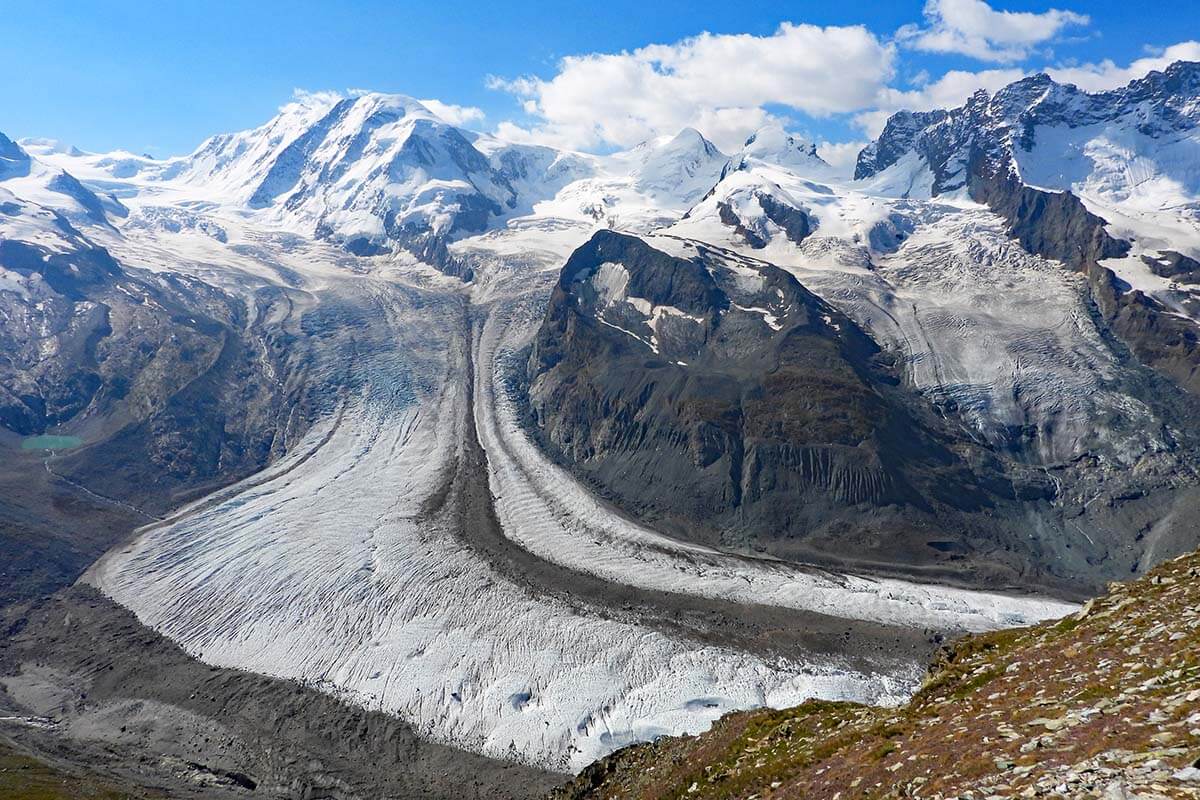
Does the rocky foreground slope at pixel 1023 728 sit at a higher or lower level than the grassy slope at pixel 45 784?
higher

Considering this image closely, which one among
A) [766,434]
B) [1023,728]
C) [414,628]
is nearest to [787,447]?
[766,434]

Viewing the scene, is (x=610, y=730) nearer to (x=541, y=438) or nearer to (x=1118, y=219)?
(x=541, y=438)

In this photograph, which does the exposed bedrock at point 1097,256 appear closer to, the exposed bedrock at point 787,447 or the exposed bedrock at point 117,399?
the exposed bedrock at point 787,447

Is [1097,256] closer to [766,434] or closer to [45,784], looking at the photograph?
[766,434]

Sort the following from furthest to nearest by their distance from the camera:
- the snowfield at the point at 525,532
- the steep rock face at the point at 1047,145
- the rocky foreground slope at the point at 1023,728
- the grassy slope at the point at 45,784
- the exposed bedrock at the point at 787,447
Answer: the steep rock face at the point at 1047,145, the exposed bedrock at the point at 787,447, the snowfield at the point at 525,532, the grassy slope at the point at 45,784, the rocky foreground slope at the point at 1023,728

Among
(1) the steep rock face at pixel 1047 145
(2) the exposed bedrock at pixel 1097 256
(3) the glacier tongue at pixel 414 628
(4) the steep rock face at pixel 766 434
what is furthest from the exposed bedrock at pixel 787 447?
(1) the steep rock face at pixel 1047 145

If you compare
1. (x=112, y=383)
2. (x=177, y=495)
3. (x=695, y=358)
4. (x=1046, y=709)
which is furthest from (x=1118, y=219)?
(x=112, y=383)

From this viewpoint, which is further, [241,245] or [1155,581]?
[241,245]
